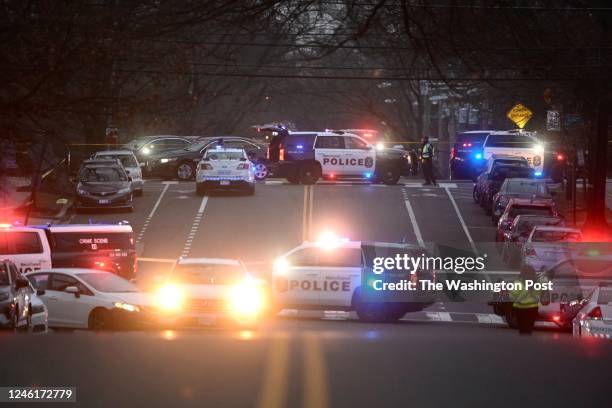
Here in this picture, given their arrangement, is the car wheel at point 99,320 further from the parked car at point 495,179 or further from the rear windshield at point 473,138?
the rear windshield at point 473,138

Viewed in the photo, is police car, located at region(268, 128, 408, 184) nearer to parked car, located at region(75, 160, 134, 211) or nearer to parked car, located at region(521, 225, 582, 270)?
parked car, located at region(75, 160, 134, 211)

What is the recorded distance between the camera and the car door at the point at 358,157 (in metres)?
52.1

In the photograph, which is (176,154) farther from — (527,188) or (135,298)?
(135,298)

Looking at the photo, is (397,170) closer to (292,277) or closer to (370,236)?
(370,236)

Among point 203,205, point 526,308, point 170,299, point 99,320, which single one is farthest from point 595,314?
point 203,205

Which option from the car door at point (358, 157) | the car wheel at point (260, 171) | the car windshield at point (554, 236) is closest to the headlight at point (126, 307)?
the car windshield at point (554, 236)

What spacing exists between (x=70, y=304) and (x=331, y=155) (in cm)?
2892

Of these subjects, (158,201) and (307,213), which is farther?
(158,201)

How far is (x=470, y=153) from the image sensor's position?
5769 centimetres

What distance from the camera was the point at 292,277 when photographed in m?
27.0

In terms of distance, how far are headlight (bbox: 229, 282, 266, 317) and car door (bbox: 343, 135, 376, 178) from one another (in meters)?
Result: 27.5

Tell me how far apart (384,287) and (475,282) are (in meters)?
8.65

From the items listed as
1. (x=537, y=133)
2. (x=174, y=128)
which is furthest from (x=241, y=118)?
(x=537, y=133)

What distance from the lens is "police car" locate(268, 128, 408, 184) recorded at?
2034 inches
